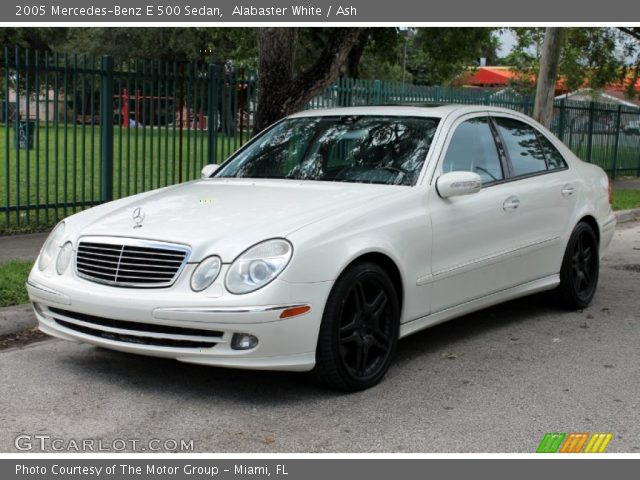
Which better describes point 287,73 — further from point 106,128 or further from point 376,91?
point 376,91

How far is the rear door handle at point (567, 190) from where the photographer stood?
22.6 ft

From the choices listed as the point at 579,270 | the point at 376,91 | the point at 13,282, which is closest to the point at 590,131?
the point at 376,91

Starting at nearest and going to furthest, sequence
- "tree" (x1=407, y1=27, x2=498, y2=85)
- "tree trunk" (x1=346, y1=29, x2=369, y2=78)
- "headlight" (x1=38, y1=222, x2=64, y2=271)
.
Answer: "headlight" (x1=38, y1=222, x2=64, y2=271) < "tree trunk" (x1=346, y1=29, x2=369, y2=78) < "tree" (x1=407, y1=27, x2=498, y2=85)

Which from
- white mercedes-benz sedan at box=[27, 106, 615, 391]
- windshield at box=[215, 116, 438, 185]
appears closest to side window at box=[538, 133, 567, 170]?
white mercedes-benz sedan at box=[27, 106, 615, 391]

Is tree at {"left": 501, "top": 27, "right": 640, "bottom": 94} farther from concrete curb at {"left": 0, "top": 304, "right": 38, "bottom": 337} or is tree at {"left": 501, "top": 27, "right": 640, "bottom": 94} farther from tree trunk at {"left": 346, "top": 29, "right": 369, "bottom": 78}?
concrete curb at {"left": 0, "top": 304, "right": 38, "bottom": 337}

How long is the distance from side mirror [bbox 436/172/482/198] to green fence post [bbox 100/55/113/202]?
6.16m

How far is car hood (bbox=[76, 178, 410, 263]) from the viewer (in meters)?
4.68

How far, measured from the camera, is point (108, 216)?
5309 mm

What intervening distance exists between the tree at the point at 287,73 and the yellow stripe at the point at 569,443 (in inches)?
242

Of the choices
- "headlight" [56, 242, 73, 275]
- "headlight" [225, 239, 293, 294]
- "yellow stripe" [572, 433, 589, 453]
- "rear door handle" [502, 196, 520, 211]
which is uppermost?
"rear door handle" [502, 196, 520, 211]

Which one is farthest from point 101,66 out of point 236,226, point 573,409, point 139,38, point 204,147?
point 139,38

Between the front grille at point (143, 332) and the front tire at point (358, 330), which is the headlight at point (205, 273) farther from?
the front tire at point (358, 330)

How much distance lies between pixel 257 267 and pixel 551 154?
11.2 feet

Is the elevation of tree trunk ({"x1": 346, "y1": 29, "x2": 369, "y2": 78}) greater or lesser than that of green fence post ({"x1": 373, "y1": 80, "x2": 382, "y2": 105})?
greater
